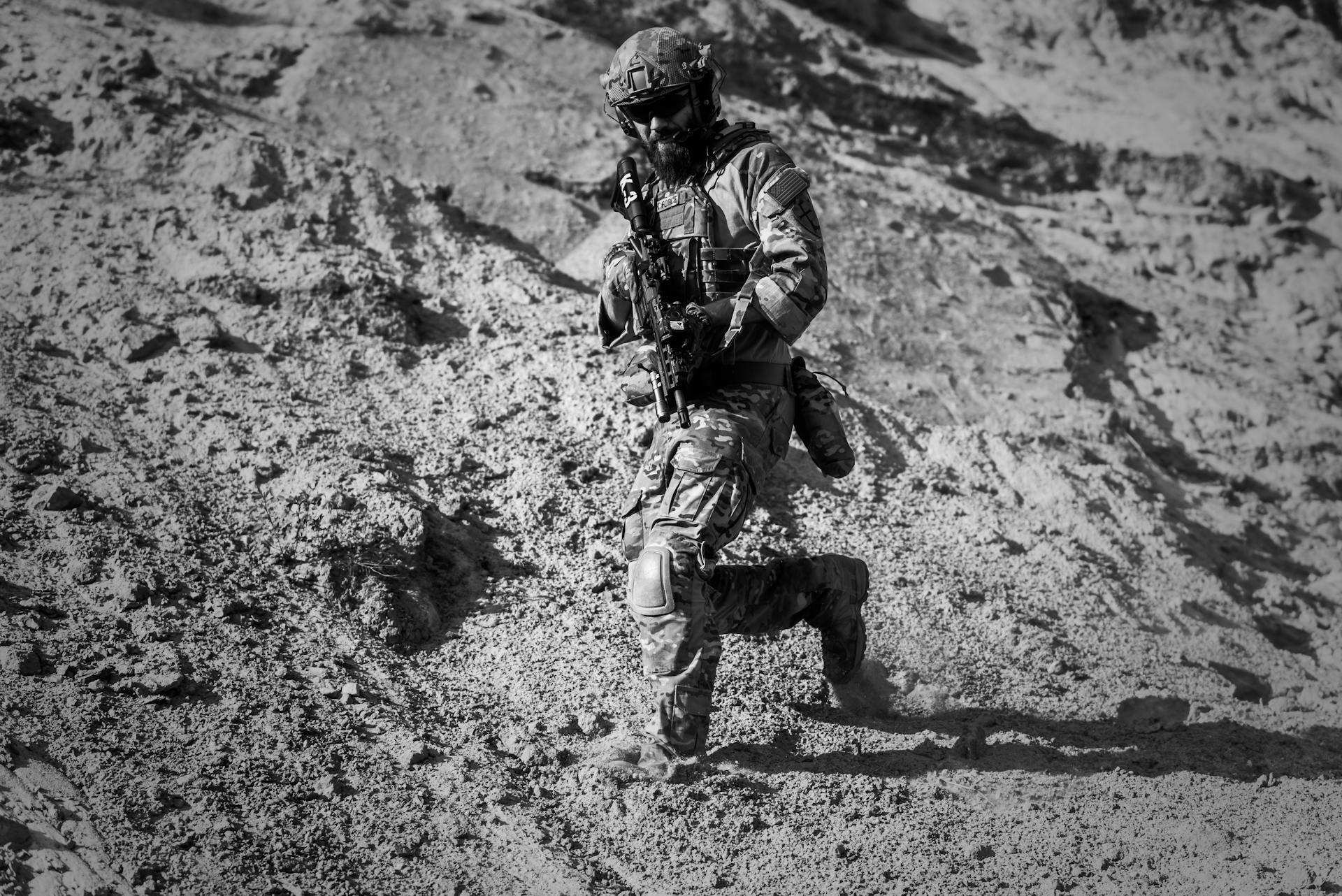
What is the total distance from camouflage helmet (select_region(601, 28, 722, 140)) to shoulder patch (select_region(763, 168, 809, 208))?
426 millimetres

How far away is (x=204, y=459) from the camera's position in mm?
5184

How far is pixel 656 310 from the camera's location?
4066mm

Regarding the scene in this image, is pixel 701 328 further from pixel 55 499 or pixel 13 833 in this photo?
pixel 55 499

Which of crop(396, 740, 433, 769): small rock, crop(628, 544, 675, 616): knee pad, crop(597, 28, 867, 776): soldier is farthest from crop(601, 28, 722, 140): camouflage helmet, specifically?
crop(396, 740, 433, 769): small rock

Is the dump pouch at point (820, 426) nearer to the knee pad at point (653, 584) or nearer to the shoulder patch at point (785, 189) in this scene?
the shoulder patch at point (785, 189)

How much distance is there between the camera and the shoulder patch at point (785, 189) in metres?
4.06

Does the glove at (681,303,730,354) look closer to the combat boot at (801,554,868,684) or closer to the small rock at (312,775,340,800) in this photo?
the combat boot at (801,554,868,684)

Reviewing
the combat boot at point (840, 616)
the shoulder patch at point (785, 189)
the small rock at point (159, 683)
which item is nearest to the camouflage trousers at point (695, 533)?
the combat boot at point (840, 616)

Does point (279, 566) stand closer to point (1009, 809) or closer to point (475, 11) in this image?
point (1009, 809)

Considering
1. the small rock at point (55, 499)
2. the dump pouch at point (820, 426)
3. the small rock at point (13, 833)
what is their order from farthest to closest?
the small rock at point (55, 499) < the dump pouch at point (820, 426) < the small rock at point (13, 833)

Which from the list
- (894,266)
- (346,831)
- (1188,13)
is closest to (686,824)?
(346,831)

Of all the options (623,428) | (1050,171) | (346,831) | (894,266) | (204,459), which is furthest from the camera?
(1050,171)

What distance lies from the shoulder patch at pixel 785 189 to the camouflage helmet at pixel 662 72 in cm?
43

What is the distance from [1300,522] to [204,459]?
636cm
